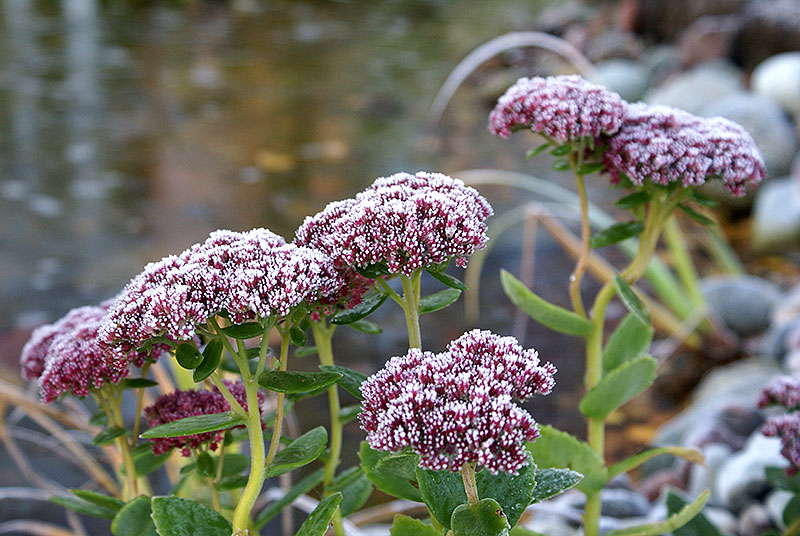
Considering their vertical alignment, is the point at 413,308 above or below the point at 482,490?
above

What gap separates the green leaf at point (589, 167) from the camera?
937 millimetres

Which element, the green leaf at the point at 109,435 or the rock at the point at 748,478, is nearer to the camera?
the green leaf at the point at 109,435

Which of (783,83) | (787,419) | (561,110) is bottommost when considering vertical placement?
(787,419)

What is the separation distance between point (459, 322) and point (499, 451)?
216 centimetres

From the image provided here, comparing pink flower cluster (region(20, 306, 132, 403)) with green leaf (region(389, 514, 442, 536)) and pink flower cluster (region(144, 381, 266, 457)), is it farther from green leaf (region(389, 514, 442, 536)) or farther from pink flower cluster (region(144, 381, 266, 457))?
green leaf (region(389, 514, 442, 536))

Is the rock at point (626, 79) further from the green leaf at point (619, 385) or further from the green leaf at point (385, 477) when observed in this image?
the green leaf at point (385, 477)

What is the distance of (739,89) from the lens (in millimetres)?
3932

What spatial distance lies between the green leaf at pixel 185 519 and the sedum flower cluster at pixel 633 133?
52 cm

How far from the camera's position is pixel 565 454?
0.92 meters

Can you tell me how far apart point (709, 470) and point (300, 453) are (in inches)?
43.6

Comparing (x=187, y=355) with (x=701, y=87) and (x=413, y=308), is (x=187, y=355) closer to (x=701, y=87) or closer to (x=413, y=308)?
(x=413, y=308)

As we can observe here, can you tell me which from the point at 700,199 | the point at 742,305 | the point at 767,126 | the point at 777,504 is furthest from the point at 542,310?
the point at 767,126

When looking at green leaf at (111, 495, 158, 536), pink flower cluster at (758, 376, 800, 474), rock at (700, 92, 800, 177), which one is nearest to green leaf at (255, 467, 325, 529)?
green leaf at (111, 495, 158, 536)

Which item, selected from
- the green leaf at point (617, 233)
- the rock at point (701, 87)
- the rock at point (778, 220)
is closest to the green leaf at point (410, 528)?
the green leaf at point (617, 233)
